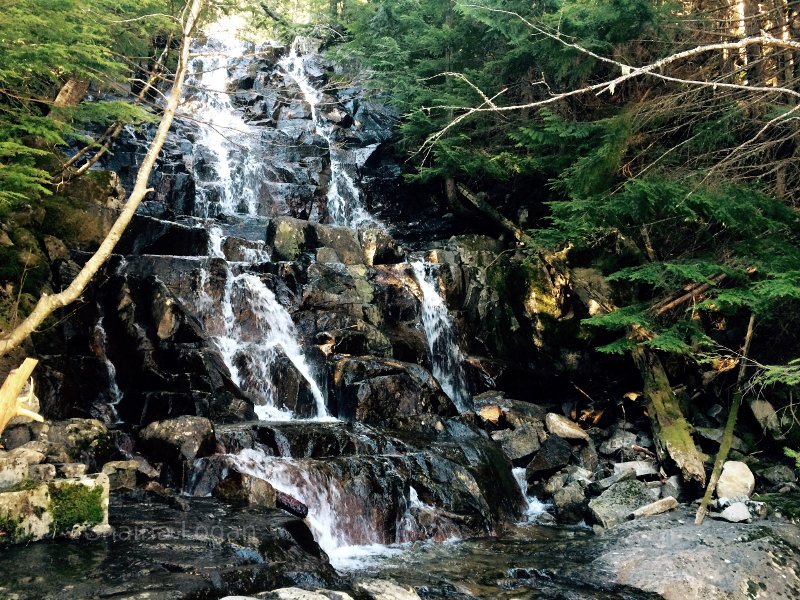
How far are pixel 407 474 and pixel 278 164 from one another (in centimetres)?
1596

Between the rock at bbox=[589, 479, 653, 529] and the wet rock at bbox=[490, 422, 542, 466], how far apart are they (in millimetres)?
2010

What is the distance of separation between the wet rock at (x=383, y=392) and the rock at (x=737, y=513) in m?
5.15

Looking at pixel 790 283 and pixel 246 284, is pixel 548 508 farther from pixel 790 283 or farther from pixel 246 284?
pixel 246 284

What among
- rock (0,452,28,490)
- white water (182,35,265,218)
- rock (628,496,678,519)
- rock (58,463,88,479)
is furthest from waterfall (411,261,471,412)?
rock (0,452,28,490)

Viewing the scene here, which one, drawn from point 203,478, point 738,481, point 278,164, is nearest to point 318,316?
point 203,478

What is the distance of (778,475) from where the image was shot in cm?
1009

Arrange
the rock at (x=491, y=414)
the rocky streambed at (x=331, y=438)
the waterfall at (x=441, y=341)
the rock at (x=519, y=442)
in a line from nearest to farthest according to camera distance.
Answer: the rocky streambed at (x=331, y=438)
the rock at (x=519, y=442)
the rock at (x=491, y=414)
the waterfall at (x=441, y=341)

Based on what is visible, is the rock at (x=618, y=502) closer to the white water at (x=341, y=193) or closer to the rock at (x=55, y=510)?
the rock at (x=55, y=510)

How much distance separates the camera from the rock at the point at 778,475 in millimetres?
10000

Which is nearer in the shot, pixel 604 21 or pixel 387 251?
pixel 604 21

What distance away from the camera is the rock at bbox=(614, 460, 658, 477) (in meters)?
10.6

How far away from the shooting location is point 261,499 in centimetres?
730

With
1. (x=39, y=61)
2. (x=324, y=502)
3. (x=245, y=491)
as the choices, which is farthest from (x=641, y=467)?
(x=39, y=61)

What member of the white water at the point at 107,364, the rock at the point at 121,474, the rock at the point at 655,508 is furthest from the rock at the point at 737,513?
the white water at the point at 107,364
